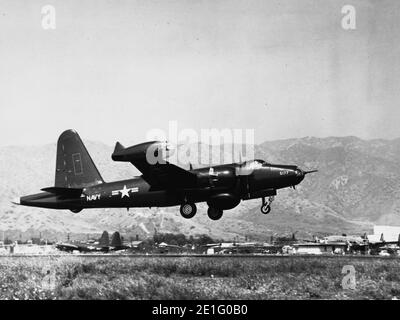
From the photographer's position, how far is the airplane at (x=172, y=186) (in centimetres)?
3466

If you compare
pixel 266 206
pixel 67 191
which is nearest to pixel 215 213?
pixel 266 206

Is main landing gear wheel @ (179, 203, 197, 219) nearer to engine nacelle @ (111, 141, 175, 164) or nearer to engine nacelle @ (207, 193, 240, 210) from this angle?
engine nacelle @ (207, 193, 240, 210)

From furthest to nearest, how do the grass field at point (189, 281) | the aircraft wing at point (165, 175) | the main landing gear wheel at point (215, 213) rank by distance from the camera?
the main landing gear wheel at point (215, 213)
the aircraft wing at point (165, 175)
the grass field at point (189, 281)

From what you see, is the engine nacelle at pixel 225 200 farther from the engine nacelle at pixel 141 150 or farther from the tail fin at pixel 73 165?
the tail fin at pixel 73 165

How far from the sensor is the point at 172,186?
36250mm

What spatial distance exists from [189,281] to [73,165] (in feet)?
60.0

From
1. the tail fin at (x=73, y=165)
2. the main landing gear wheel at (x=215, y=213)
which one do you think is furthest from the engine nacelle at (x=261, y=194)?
the tail fin at (x=73, y=165)

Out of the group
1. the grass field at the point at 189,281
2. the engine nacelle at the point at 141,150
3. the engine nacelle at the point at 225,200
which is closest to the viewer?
the grass field at the point at 189,281

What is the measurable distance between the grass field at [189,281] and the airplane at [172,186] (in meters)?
6.49

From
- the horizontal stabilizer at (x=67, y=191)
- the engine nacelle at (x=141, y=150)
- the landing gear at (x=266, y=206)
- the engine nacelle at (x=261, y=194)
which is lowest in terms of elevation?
the landing gear at (x=266, y=206)

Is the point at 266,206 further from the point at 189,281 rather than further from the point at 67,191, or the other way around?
the point at 67,191
